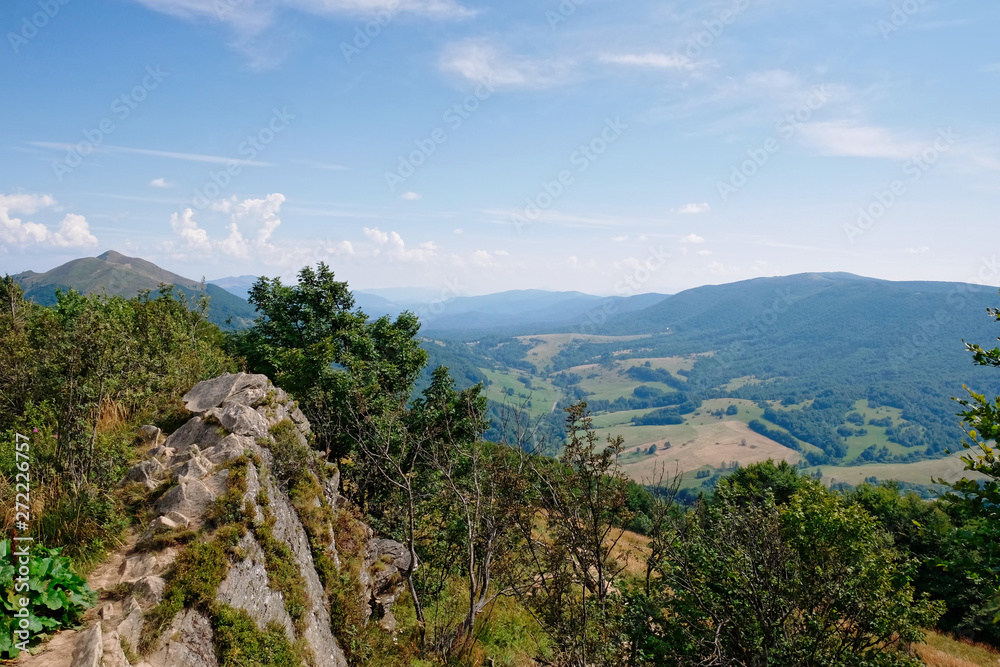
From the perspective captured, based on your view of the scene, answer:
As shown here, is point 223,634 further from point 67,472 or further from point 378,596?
point 378,596

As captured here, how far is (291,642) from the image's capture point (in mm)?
8172

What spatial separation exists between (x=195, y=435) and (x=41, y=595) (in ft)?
16.8

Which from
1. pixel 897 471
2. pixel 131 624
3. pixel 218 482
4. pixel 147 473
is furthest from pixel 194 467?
pixel 897 471

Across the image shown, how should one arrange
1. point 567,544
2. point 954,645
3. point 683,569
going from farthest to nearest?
point 954,645, point 567,544, point 683,569

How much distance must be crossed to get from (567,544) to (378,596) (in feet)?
18.9

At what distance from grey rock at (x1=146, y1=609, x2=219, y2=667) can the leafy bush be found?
46.6 inches

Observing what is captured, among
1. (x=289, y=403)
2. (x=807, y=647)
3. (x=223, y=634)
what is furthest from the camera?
(x=289, y=403)

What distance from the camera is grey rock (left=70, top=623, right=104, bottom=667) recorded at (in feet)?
18.5

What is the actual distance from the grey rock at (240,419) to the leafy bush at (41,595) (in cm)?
429

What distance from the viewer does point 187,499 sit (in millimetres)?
8844

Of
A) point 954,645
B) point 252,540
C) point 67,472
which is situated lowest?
point 954,645

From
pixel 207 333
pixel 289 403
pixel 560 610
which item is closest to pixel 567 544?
pixel 560 610

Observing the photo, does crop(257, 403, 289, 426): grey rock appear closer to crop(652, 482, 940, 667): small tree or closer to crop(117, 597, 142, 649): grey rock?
crop(117, 597, 142, 649): grey rock

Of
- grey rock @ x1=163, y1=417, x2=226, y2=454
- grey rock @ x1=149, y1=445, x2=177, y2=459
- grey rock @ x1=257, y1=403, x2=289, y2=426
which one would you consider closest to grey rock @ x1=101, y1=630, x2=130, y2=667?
grey rock @ x1=149, y1=445, x2=177, y2=459
